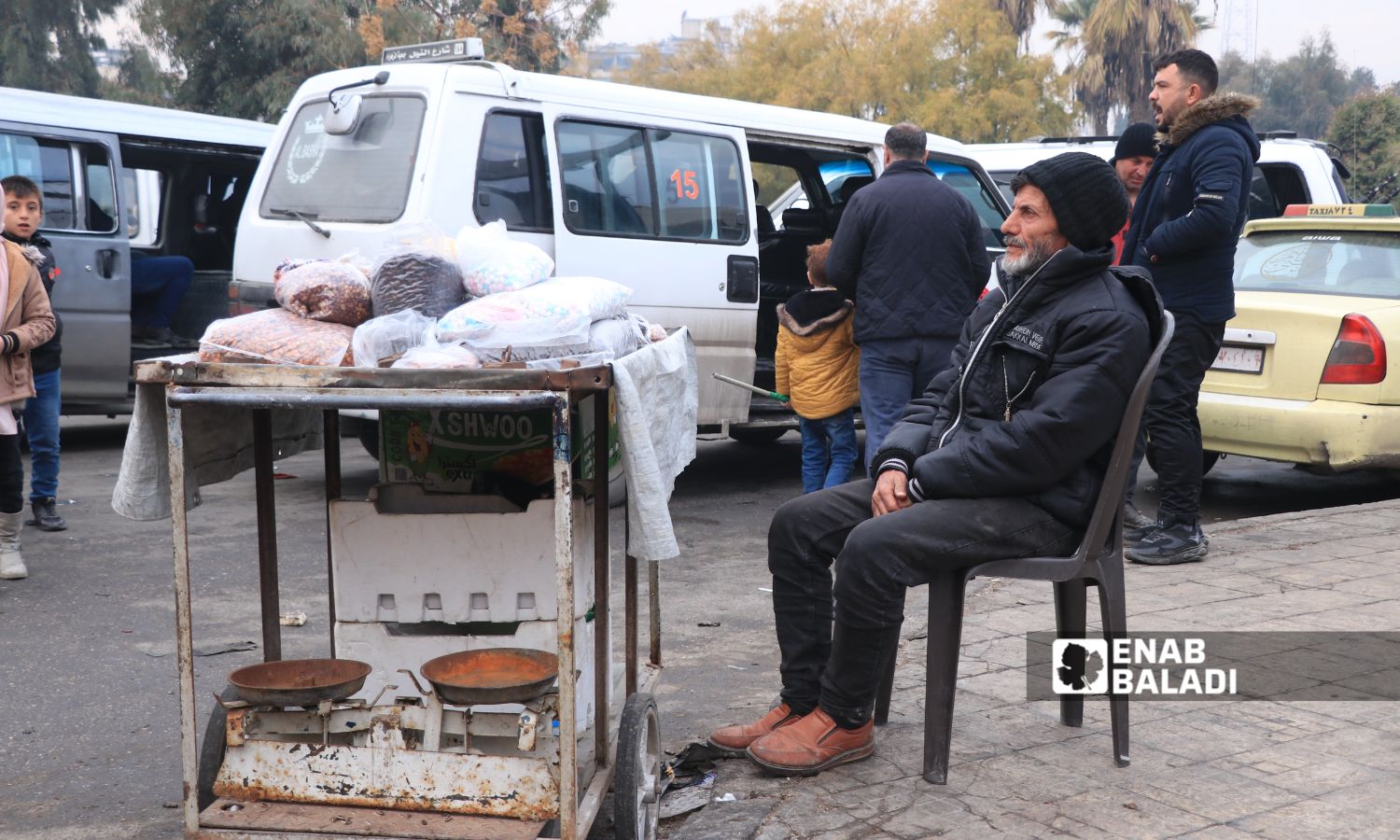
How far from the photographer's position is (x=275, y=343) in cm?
279

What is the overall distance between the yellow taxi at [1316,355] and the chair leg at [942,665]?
4.27m

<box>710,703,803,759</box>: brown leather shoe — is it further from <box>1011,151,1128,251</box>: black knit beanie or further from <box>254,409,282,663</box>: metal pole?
<box>1011,151,1128,251</box>: black knit beanie

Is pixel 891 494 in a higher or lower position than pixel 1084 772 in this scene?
higher

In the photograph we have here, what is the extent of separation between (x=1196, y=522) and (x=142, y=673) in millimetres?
4233

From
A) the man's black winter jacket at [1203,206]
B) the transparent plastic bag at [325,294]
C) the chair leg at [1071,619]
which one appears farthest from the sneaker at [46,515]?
the man's black winter jacket at [1203,206]

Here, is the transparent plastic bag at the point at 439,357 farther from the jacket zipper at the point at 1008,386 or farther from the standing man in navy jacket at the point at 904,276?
the standing man in navy jacket at the point at 904,276

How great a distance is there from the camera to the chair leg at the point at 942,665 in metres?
3.12

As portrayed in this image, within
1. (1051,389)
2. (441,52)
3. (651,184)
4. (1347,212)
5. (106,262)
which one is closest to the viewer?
(1051,389)

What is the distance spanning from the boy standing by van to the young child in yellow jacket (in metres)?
3.55

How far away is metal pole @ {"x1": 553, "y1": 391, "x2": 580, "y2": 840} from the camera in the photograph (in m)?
2.54

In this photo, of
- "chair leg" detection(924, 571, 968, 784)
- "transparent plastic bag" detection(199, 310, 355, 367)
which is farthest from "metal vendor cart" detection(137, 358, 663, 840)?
"chair leg" detection(924, 571, 968, 784)

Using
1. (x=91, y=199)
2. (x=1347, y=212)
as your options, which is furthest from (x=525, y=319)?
(x=91, y=199)

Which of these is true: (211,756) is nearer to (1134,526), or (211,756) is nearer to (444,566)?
(444,566)

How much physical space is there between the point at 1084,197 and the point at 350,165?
430 centimetres
